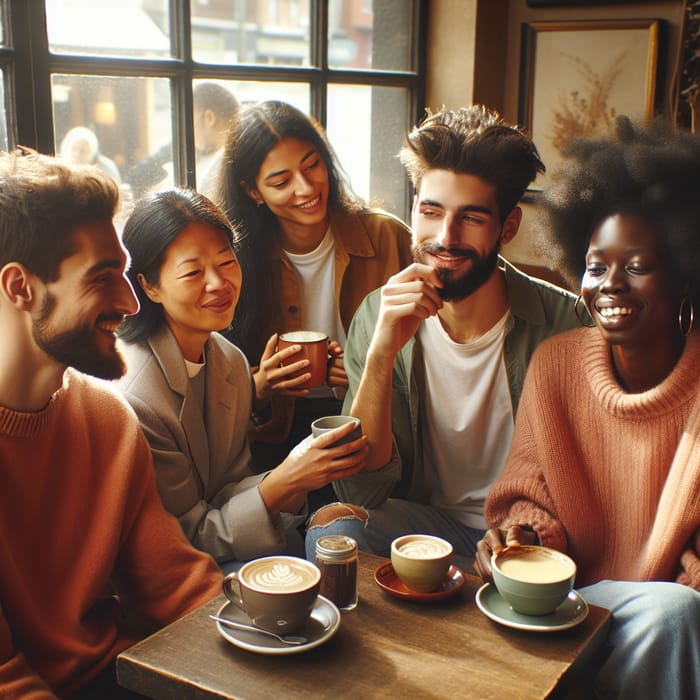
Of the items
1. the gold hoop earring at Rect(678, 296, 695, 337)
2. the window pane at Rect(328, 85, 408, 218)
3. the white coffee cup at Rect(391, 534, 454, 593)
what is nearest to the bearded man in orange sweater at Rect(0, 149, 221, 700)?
the white coffee cup at Rect(391, 534, 454, 593)

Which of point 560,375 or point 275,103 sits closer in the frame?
point 560,375

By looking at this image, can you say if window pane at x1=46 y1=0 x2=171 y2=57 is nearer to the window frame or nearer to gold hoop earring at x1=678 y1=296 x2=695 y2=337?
the window frame

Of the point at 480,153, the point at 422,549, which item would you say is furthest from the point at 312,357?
the point at 422,549

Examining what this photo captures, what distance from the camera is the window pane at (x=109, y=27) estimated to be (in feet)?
8.11

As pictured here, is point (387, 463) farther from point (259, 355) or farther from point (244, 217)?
point (244, 217)

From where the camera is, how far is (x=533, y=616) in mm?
1553

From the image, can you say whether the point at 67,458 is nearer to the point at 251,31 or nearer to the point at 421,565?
the point at 421,565

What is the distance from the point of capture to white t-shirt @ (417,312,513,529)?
229 cm

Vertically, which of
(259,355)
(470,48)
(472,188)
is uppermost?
(470,48)

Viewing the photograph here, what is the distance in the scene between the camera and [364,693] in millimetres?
1361

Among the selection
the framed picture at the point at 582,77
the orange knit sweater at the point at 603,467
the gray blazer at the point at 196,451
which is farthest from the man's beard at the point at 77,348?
the framed picture at the point at 582,77

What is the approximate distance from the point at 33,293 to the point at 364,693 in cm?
86

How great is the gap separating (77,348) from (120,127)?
47.7 inches

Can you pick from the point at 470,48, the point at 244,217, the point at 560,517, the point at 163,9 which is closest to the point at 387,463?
the point at 560,517
